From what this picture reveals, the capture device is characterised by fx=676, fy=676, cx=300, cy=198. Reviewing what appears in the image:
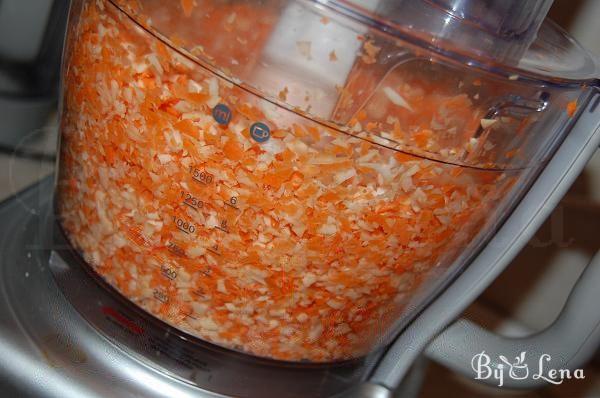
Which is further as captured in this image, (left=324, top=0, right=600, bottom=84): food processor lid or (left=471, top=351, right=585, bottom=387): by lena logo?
(left=471, top=351, right=585, bottom=387): by lena logo

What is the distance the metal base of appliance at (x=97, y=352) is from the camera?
1.73ft

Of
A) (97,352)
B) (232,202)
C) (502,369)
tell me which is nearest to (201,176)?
(232,202)

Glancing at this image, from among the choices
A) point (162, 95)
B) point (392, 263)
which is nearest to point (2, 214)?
point (162, 95)

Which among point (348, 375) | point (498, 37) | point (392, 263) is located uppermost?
point (498, 37)

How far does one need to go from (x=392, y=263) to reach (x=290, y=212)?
0.33 feet

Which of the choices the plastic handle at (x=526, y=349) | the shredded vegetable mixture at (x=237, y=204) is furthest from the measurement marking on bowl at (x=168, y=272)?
the plastic handle at (x=526, y=349)

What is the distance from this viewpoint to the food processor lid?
43 cm

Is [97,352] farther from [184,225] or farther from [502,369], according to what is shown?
[502,369]

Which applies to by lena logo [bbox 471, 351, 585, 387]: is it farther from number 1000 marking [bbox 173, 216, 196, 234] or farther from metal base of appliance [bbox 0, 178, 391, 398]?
number 1000 marking [bbox 173, 216, 196, 234]

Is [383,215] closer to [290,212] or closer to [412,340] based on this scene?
[290,212]

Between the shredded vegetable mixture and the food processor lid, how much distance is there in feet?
0.14

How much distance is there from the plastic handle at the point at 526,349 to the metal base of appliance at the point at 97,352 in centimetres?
13

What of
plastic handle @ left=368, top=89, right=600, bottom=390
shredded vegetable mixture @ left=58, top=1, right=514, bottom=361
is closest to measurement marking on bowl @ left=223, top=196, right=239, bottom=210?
shredded vegetable mixture @ left=58, top=1, right=514, bottom=361

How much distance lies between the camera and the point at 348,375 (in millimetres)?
611
